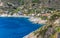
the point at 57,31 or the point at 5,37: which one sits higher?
the point at 57,31

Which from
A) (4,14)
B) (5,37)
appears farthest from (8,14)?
(5,37)

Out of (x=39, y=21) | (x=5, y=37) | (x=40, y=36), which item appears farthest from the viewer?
(x=39, y=21)

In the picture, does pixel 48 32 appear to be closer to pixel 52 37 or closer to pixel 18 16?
pixel 52 37

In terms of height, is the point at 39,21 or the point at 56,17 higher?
the point at 56,17

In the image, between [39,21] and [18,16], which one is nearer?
[39,21]

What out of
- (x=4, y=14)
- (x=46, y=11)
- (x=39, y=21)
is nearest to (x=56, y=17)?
(x=39, y=21)

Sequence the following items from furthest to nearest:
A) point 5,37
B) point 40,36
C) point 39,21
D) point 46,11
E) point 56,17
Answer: point 46,11 → point 39,21 → point 5,37 → point 56,17 → point 40,36

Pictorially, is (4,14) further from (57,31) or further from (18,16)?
(57,31)

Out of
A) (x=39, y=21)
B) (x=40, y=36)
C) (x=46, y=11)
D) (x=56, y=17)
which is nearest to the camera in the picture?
(x=40, y=36)

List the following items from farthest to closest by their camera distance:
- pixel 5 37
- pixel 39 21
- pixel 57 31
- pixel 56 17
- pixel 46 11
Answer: pixel 46 11 < pixel 39 21 < pixel 5 37 < pixel 56 17 < pixel 57 31
